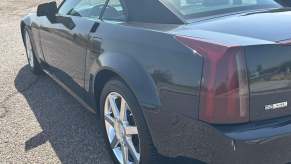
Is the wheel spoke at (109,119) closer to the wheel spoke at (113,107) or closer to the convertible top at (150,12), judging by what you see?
the wheel spoke at (113,107)

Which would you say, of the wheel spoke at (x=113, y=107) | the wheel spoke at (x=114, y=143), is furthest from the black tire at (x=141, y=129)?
the wheel spoke at (x=114, y=143)

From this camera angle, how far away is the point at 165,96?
2541mm

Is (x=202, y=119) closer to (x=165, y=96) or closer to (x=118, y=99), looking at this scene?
(x=165, y=96)

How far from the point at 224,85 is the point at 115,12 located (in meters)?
1.43

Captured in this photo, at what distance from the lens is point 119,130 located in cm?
325

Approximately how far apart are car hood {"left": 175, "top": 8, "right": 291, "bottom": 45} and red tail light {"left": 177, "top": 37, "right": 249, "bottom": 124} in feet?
0.34

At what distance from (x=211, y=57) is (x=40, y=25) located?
316 centimetres

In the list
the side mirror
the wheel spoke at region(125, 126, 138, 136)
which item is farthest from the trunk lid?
the side mirror

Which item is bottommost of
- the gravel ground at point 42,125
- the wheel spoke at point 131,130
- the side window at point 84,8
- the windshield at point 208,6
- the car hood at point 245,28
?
the gravel ground at point 42,125

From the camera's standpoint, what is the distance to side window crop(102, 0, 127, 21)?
10.7 feet

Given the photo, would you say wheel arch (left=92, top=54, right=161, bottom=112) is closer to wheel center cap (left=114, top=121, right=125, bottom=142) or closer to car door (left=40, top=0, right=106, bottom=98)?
wheel center cap (left=114, top=121, right=125, bottom=142)

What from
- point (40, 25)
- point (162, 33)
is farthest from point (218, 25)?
point (40, 25)

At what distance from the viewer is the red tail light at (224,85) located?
7.36ft

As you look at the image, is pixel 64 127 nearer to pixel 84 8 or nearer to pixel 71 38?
pixel 71 38
